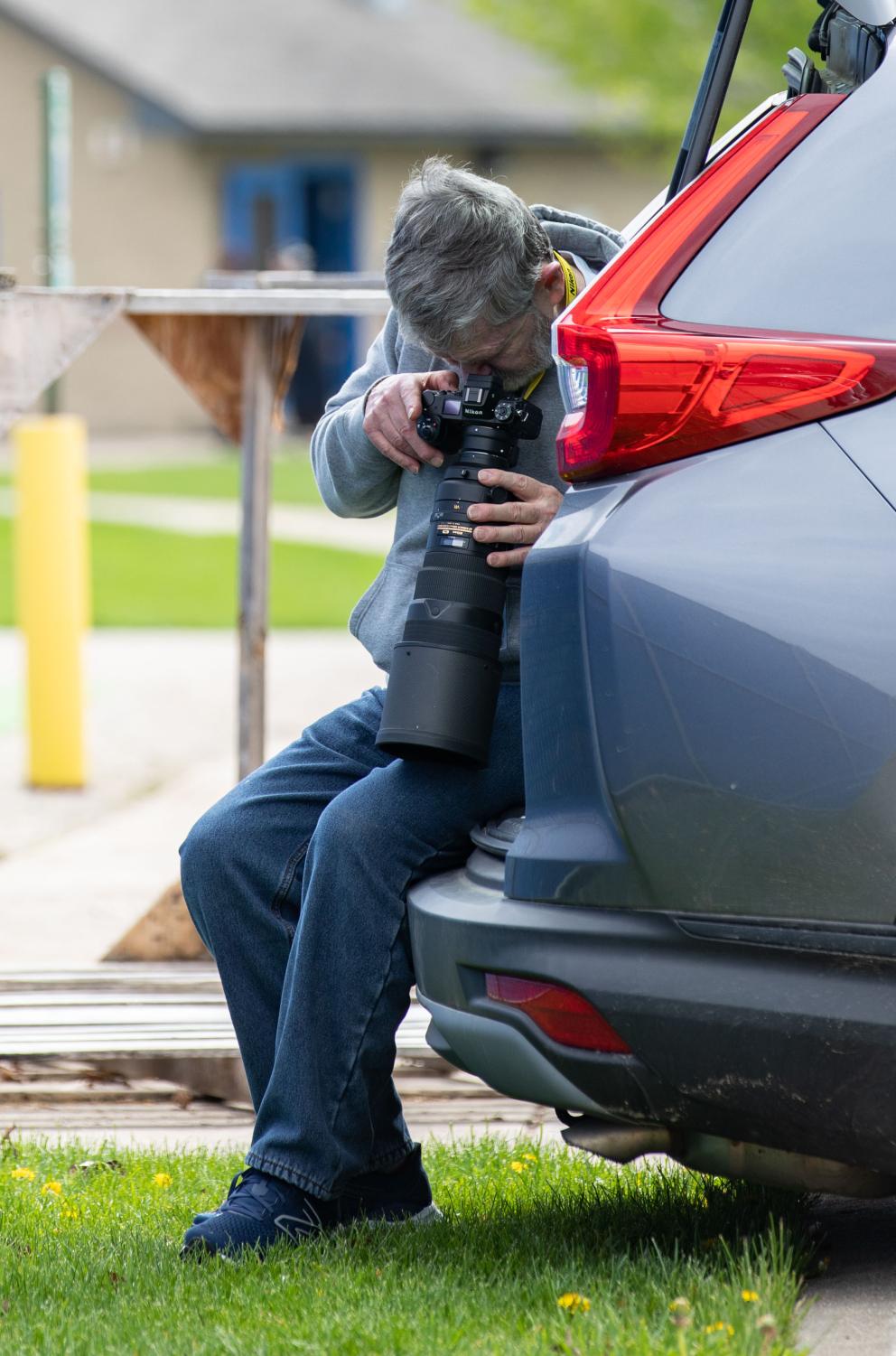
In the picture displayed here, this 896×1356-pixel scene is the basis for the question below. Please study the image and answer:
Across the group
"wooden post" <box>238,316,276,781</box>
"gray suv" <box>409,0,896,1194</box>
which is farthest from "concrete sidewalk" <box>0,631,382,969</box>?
"gray suv" <box>409,0,896,1194</box>

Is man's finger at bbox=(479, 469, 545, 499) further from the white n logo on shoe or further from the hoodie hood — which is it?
the white n logo on shoe

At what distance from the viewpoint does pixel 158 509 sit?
725 inches

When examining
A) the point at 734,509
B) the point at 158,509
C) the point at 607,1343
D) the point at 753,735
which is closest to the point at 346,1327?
the point at 607,1343

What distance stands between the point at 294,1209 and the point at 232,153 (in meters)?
28.6

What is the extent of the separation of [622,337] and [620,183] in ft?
97.7

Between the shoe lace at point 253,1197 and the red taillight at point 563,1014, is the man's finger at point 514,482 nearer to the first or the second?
the red taillight at point 563,1014

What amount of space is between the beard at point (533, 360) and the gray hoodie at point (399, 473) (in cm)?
3

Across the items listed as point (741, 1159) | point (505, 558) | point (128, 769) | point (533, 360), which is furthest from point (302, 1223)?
point (128, 769)

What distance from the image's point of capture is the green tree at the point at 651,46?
22250mm

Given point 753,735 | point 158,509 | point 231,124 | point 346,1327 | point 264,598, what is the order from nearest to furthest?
point 753,735 → point 346,1327 → point 264,598 → point 158,509 → point 231,124

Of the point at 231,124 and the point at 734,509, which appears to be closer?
the point at 734,509

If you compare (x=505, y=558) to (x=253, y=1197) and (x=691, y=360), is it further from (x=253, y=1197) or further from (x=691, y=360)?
(x=253, y=1197)

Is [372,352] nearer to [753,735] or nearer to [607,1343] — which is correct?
[753,735]

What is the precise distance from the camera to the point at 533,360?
3064mm
